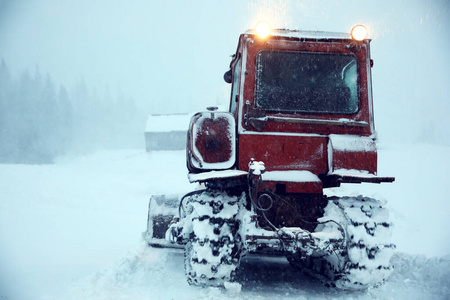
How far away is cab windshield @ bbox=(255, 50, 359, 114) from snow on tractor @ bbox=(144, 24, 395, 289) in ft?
0.04

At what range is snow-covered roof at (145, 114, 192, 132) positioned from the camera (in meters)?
45.9

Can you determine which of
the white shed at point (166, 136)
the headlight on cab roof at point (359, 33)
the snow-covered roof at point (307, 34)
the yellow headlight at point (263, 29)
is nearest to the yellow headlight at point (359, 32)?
the headlight on cab roof at point (359, 33)

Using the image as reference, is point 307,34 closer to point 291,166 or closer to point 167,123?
point 291,166

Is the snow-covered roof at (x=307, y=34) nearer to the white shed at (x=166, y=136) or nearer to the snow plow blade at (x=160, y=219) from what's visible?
the snow plow blade at (x=160, y=219)

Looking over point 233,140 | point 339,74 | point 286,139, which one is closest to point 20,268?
point 233,140

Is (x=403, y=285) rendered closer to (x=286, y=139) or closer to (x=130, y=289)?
(x=286, y=139)

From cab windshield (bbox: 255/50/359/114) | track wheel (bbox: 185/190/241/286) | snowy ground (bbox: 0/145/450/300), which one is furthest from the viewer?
cab windshield (bbox: 255/50/359/114)

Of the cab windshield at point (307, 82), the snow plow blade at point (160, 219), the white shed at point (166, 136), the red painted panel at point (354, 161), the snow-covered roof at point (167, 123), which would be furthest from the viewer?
the snow-covered roof at point (167, 123)

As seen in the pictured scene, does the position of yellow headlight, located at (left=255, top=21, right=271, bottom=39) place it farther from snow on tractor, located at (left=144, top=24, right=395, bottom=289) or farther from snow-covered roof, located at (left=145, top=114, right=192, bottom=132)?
snow-covered roof, located at (left=145, top=114, right=192, bottom=132)

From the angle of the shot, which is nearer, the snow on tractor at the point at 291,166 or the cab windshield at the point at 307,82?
the snow on tractor at the point at 291,166

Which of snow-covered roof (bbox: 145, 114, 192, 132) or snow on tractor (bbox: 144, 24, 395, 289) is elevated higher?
snow-covered roof (bbox: 145, 114, 192, 132)

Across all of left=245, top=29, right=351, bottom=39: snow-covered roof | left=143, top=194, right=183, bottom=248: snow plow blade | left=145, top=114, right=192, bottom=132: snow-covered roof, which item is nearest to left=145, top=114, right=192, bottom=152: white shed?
left=145, top=114, right=192, bottom=132: snow-covered roof

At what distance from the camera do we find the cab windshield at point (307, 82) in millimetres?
3408

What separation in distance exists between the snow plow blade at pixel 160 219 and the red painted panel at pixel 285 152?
6.30 feet
